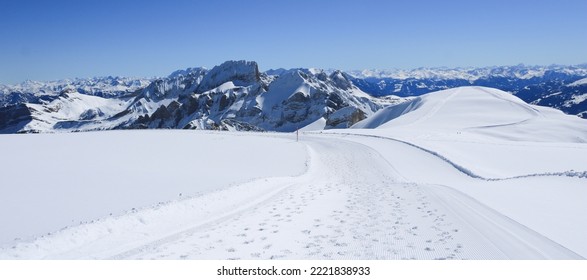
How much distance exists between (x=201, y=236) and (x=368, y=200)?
6.51 metres

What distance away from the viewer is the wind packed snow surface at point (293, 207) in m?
9.06

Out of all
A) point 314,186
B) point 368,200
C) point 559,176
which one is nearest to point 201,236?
point 368,200

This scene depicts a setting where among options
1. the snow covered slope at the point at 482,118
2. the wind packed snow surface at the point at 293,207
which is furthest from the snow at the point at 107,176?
the snow covered slope at the point at 482,118

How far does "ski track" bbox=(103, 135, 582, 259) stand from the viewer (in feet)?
28.7

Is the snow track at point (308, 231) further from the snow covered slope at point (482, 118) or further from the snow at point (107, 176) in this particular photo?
the snow covered slope at point (482, 118)

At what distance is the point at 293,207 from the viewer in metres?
13.3

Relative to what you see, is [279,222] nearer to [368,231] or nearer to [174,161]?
[368,231]

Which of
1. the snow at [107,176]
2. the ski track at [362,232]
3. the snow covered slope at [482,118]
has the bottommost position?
the ski track at [362,232]

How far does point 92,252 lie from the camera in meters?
9.12

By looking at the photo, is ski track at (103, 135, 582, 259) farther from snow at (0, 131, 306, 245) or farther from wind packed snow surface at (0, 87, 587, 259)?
snow at (0, 131, 306, 245)

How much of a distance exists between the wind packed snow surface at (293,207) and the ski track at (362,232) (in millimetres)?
44

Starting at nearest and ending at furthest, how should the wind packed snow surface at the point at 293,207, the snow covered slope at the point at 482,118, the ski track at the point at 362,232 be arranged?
1. the ski track at the point at 362,232
2. the wind packed snow surface at the point at 293,207
3. the snow covered slope at the point at 482,118

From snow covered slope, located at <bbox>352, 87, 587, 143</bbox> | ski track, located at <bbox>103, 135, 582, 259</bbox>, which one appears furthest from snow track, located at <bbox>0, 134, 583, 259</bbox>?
snow covered slope, located at <bbox>352, 87, 587, 143</bbox>

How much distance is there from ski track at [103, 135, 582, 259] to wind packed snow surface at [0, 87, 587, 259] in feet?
0.14
